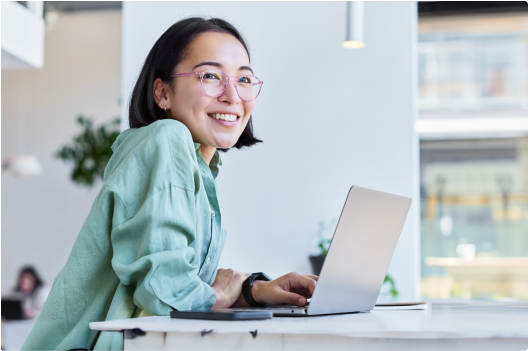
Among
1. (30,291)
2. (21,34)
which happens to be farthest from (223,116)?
(30,291)

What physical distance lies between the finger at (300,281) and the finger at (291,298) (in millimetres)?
30

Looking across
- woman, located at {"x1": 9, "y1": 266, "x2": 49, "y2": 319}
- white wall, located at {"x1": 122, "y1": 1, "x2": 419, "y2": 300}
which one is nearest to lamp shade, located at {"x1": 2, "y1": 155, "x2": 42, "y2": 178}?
woman, located at {"x1": 9, "y1": 266, "x2": 49, "y2": 319}

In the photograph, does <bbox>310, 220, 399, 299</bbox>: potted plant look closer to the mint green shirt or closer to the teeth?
the teeth

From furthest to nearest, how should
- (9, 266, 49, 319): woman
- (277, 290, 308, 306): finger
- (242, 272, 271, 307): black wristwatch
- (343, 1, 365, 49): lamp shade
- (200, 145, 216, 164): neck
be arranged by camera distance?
(9, 266, 49, 319): woman
(343, 1, 365, 49): lamp shade
(200, 145, 216, 164): neck
(242, 272, 271, 307): black wristwatch
(277, 290, 308, 306): finger

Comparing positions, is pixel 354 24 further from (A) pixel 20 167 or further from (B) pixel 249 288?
(A) pixel 20 167

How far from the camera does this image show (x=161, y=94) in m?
1.24

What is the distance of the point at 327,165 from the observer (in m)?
3.10

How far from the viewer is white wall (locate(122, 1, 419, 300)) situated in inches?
120

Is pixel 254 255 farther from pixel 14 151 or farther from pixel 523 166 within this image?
pixel 14 151

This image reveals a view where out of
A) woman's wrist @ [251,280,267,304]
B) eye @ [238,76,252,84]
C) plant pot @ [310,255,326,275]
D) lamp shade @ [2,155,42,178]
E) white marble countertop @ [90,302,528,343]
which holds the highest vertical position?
eye @ [238,76,252,84]

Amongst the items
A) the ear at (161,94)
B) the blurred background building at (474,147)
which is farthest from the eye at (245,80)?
the blurred background building at (474,147)

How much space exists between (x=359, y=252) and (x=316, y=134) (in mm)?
2310

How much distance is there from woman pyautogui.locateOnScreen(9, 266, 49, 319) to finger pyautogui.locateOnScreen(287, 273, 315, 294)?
5062mm

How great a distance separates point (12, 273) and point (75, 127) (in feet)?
5.31
